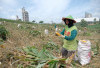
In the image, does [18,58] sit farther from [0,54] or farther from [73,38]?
[73,38]

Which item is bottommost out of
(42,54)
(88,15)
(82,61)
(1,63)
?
(82,61)

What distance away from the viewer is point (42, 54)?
2.01 m

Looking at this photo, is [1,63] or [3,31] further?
[3,31]

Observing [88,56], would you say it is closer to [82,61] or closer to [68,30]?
[82,61]

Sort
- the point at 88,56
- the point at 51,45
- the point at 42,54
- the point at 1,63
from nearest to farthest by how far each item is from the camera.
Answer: the point at 1,63 < the point at 42,54 < the point at 88,56 < the point at 51,45

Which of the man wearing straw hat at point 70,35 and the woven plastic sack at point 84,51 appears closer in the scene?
the man wearing straw hat at point 70,35

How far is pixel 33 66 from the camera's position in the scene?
1.70m

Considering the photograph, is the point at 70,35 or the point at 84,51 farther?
the point at 84,51

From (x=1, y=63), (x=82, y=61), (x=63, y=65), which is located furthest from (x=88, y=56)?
(x=1, y=63)

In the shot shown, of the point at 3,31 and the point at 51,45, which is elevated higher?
the point at 3,31

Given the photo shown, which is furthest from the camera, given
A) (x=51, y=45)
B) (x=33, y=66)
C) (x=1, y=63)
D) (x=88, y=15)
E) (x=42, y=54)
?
(x=88, y=15)

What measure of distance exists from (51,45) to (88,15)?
207 ft

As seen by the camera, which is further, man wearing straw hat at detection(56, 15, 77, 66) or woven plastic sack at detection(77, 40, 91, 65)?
woven plastic sack at detection(77, 40, 91, 65)

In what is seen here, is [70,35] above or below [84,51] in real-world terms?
above
